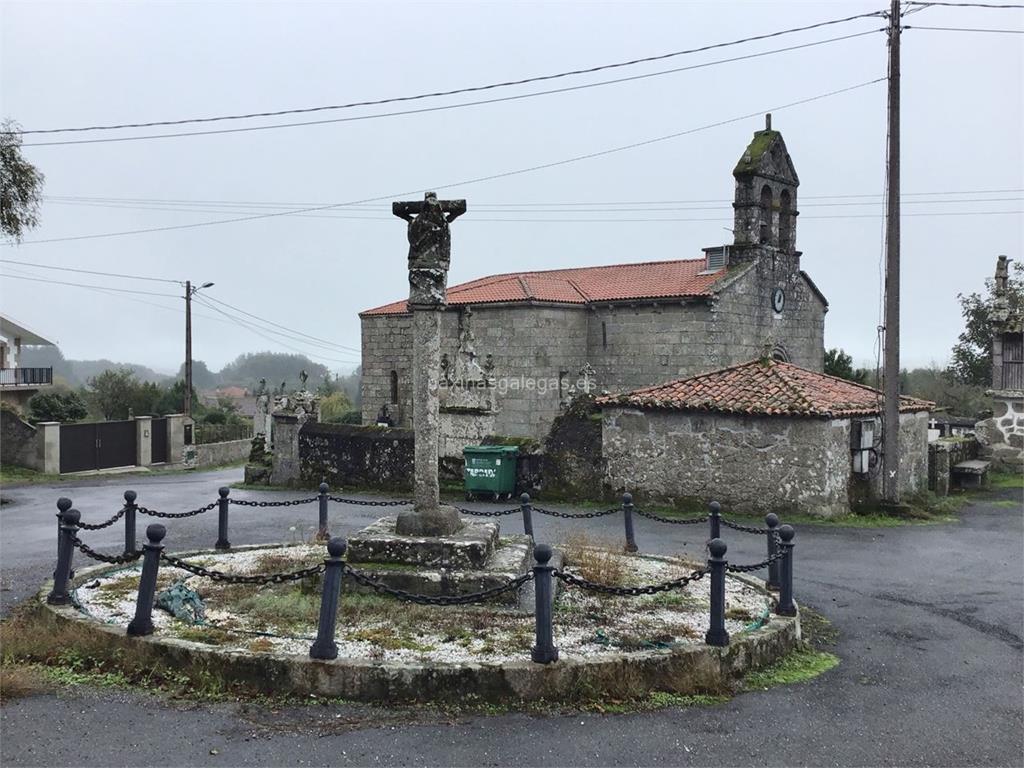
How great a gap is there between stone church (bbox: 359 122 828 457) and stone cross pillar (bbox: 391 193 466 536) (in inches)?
547

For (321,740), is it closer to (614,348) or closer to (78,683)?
(78,683)

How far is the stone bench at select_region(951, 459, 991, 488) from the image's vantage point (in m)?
19.3

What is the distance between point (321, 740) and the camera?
203 inches

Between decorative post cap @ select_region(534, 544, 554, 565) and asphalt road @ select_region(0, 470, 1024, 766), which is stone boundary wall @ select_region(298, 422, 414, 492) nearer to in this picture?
asphalt road @ select_region(0, 470, 1024, 766)

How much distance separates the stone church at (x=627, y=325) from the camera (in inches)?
885

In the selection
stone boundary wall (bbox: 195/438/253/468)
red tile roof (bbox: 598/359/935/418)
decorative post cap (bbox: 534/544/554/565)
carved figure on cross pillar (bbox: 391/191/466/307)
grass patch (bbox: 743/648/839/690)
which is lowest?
stone boundary wall (bbox: 195/438/253/468)

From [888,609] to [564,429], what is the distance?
9.13 meters

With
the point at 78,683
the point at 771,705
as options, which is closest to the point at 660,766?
the point at 771,705

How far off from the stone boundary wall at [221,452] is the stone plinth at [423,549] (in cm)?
2555

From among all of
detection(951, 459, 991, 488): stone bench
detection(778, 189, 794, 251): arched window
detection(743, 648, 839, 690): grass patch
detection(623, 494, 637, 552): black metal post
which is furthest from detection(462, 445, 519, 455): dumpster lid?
detection(778, 189, 794, 251): arched window

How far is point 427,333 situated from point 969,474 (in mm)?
16035

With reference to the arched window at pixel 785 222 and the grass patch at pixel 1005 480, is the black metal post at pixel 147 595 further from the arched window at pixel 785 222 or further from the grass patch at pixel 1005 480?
the arched window at pixel 785 222

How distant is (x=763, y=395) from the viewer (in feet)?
50.9

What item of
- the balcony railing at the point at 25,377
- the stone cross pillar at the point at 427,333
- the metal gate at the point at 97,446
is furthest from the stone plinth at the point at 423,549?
the balcony railing at the point at 25,377
